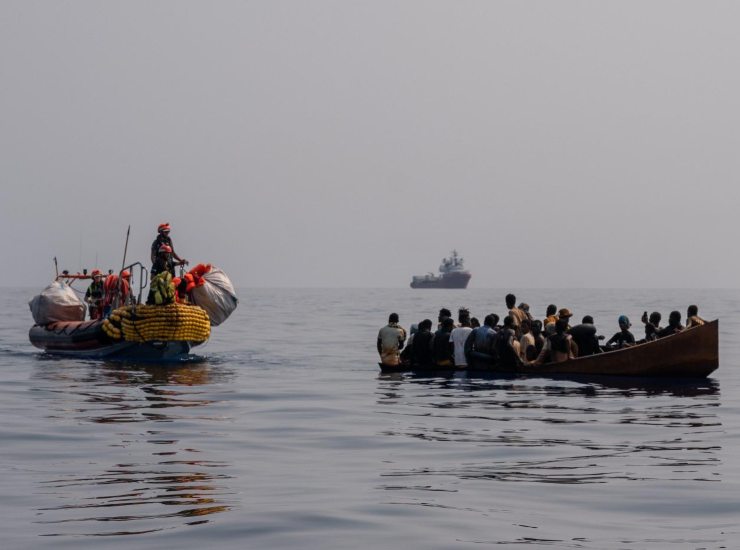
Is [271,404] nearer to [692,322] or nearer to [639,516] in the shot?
[692,322]

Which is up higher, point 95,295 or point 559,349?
point 95,295

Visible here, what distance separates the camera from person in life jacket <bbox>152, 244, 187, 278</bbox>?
29.2 metres

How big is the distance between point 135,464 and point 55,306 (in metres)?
21.8

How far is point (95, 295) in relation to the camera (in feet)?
112

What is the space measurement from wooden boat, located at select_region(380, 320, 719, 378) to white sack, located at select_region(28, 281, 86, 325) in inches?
550

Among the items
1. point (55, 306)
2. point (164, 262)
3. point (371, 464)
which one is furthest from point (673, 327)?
point (55, 306)

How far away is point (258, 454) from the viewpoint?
14430mm

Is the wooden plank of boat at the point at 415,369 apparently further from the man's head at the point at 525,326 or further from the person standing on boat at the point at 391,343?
the man's head at the point at 525,326

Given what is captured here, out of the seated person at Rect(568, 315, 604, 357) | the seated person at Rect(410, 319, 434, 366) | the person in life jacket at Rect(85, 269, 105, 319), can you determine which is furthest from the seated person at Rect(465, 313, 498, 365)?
the person in life jacket at Rect(85, 269, 105, 319)

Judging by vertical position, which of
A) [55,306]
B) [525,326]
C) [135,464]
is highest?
[55,306]

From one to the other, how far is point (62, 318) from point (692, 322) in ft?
58.6

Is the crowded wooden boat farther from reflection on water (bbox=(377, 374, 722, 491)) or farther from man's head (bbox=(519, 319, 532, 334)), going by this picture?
reflection on water (bbox=(377, 374, 722, 491))

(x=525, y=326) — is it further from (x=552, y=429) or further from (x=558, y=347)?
(x=552, y=429)

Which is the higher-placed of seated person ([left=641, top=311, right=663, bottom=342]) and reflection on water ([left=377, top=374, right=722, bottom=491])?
seated person ([left=641, top=311, right=663, bottom=342])
